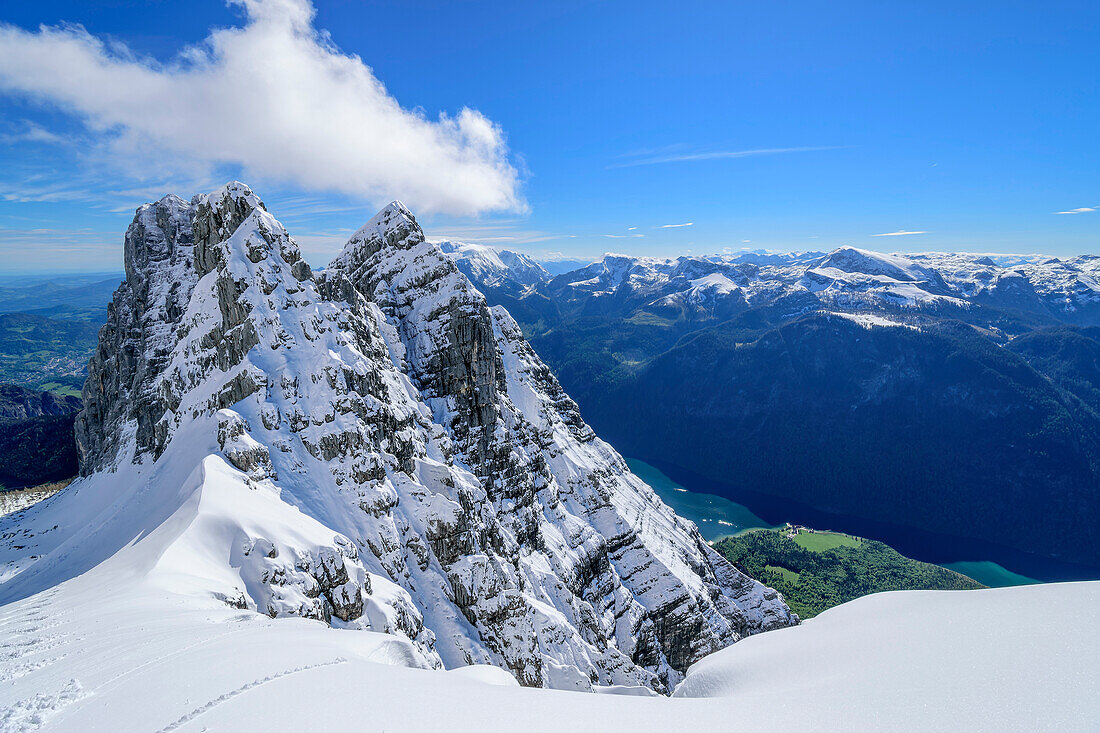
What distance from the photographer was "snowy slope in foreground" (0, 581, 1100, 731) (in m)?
7.79

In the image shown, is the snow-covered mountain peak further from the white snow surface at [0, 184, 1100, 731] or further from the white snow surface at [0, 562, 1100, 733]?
the white snow surface at [0, 562, 1100, 733]

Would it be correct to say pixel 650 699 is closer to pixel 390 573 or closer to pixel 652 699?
pixel 652 699

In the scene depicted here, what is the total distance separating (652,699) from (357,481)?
40141 mm

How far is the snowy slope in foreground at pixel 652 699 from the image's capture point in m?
7.79

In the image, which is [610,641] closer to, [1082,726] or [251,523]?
[251,523]

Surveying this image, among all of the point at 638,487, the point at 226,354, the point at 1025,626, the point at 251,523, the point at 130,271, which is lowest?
the point at 638,487

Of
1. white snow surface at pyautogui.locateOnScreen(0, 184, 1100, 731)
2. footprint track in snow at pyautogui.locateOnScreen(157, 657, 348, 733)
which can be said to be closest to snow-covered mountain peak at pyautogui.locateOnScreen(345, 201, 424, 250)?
white snow surface at pyautogui.locateOnScreen(0, 184, 1100, 731)

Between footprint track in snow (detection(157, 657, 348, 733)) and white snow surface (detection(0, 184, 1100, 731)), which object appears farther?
footprint track in snow (detection(157, 657, 348, 733))

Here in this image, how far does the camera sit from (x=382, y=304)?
7306cm

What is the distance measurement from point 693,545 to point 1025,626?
302 feet

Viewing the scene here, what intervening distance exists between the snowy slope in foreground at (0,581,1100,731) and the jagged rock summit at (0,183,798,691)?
343 inches

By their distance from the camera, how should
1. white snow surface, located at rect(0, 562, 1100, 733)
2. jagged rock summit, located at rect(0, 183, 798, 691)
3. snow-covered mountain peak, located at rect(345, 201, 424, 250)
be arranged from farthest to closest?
1. snow-covered mountain peak, located at rect(345, 201, 424, 250)
2. jagged rock summit, located at rect(0, 183, 798, 691)
3. white snow surface, located at rect(0, 562, 1100, 733)

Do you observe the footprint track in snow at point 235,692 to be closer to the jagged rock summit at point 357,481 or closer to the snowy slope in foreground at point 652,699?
the snowy slope in foreground at point 652,699

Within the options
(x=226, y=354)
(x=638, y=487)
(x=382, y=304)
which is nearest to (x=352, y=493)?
(x=226, y=354)
